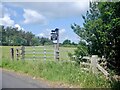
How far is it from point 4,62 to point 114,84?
15.1m

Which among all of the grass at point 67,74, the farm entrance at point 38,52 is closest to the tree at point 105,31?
the grass at point 67,74

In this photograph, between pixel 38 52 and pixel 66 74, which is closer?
pixel 66 74

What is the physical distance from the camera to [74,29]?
1778 centimetres

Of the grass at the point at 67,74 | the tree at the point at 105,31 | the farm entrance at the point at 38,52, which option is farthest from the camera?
the farm entrance at the point at 38,52

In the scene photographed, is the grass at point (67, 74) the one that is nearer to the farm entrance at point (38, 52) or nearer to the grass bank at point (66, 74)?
the grass bank at point (66, 74)

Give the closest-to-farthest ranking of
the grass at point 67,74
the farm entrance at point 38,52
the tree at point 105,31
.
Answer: the grass at point 67,74 < the tree at point 105,31 < the farm entrance at point 38,52

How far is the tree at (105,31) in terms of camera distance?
13078 mm

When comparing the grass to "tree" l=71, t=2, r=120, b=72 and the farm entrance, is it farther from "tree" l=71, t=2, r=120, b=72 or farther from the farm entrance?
the farm entrance

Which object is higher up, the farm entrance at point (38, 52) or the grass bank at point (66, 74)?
the farm entrance at point (38, 52)

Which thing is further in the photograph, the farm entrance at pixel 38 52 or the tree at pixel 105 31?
the farm entrance at pixel 38 52

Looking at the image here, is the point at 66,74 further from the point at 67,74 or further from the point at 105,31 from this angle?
the point at 105,31

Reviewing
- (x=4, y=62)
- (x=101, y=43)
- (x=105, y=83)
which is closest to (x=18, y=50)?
(x=4, y=62)

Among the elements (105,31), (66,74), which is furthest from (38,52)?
(105,31)

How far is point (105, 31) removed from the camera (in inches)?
539
